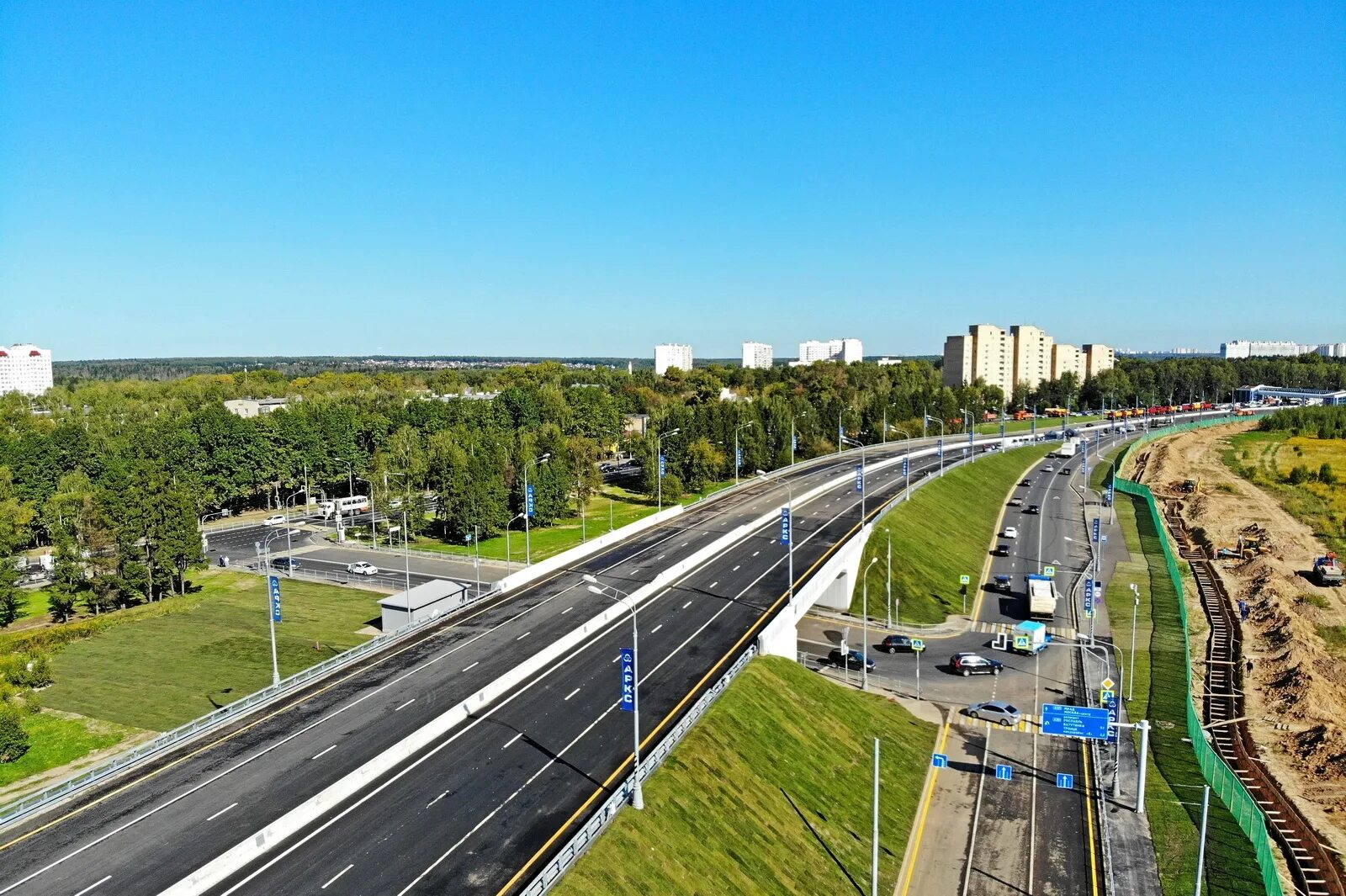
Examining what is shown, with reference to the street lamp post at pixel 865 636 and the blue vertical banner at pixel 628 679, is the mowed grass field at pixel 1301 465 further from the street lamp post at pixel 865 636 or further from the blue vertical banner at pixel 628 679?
the blue vertical banner at pixel 628 679

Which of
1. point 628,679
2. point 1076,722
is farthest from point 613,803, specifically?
point 1076,722

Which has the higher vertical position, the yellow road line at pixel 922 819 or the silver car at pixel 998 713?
the silver car at pixel 998 713

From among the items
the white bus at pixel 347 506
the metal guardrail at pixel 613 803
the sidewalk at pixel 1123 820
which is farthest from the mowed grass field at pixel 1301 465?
the white bus at pixel 347 506

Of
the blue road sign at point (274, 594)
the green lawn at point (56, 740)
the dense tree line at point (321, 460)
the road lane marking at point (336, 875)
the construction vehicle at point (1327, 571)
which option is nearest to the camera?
the road lane marking at point (336, 875)

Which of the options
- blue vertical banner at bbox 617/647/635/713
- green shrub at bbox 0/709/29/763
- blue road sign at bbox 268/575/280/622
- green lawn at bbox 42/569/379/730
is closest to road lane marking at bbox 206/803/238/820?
blue vertical banner at bbox 617/647/635/713

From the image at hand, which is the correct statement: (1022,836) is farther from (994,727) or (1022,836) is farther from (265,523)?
(265,523)

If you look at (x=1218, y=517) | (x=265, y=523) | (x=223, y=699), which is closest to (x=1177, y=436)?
(x=1218, y=517)

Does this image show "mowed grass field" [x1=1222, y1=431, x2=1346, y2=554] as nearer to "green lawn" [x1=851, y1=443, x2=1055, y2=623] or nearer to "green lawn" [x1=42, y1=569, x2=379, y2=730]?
"green lawn" [x1=851, y1=443, x2=1055, y2=623]
